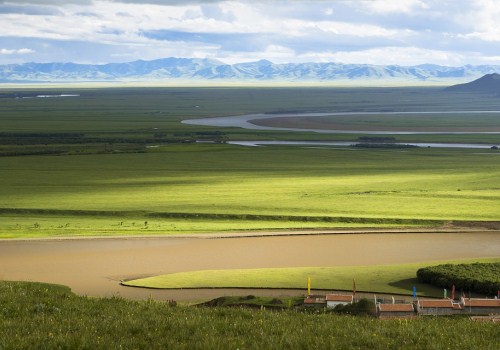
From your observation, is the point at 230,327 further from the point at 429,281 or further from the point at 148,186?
the point at 148,186

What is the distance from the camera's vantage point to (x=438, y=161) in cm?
8681

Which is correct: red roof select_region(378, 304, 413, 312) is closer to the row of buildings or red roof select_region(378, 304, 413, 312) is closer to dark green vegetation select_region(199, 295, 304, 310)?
the row of buildings

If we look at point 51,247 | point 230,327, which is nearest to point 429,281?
point 230,327

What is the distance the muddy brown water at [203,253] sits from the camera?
35469 mm

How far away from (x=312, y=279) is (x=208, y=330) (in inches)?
656

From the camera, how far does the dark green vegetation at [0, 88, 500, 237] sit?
49.9 metres

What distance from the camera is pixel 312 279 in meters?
32.4

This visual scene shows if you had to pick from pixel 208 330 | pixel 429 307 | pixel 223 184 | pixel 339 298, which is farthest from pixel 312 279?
pixel 223 184

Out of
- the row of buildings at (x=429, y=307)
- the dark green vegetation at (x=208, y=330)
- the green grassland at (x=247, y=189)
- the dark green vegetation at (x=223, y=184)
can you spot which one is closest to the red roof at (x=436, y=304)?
the row of buildings at (x=429, y=307)

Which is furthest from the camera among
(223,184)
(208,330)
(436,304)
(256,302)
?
(223,184)

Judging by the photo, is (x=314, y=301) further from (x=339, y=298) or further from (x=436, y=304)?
(x=436, y=304)

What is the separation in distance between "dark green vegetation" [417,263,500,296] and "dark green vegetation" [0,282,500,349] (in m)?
10.7

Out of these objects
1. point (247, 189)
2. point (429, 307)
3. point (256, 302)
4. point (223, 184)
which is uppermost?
point (429, 307)

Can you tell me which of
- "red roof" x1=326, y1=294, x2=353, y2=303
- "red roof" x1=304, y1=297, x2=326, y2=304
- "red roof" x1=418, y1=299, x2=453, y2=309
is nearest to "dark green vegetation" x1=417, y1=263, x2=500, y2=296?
"red roof" x1=418, y1=299, x2=453, y2=309
